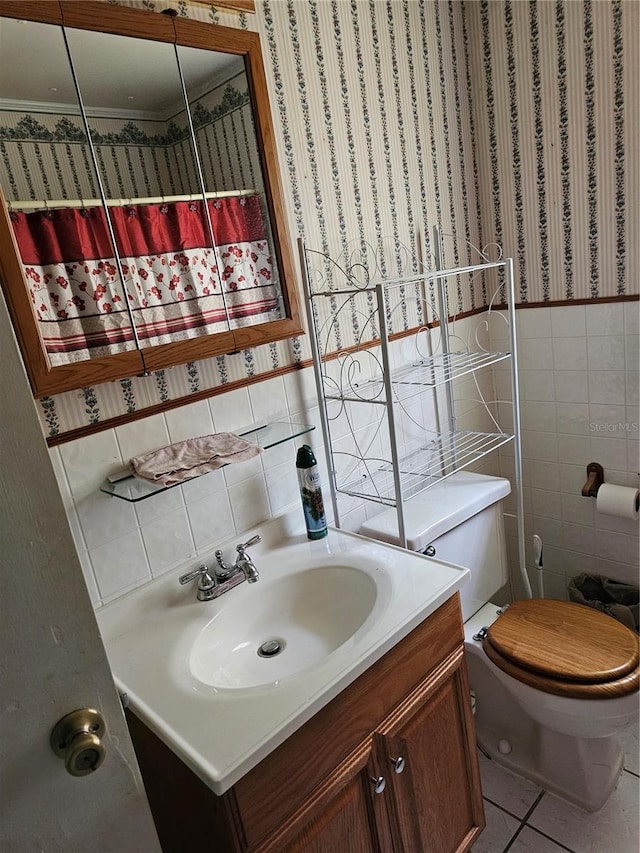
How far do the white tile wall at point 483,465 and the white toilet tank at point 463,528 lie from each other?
0.51 feet

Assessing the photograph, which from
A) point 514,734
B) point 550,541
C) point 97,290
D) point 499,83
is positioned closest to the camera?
point 97,290

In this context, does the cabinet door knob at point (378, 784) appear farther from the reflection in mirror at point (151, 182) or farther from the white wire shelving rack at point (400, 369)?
the reflection in mirror at point (151, 182)

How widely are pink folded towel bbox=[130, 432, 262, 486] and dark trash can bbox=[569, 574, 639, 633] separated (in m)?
1.46

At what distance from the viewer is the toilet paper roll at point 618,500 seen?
1883mm

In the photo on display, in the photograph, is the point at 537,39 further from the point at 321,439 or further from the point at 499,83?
the point at 321,439

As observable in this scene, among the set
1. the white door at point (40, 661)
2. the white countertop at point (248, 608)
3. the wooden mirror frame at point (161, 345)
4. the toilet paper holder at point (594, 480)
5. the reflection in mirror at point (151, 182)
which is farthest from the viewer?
the toilet paper holder at point (594, 480)

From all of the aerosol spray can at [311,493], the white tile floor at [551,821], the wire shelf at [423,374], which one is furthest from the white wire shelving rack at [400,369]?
the white tile floor at [551,821]

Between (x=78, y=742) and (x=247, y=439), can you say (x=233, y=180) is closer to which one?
(x=247, y=439)

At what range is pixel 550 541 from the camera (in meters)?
2.19

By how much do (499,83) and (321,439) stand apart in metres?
1.36

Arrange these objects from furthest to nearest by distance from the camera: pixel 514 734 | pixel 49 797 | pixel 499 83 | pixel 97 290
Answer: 1. pixel 499 83
2. pixel 514 734
3. pixel 97 290
4. pixel 49 797

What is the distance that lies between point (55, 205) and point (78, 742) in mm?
903

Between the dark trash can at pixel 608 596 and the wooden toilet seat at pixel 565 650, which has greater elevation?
the wooden toilet seat at pixel 565 650

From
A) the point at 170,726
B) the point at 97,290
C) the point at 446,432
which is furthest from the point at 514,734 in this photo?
the point at 97,290
